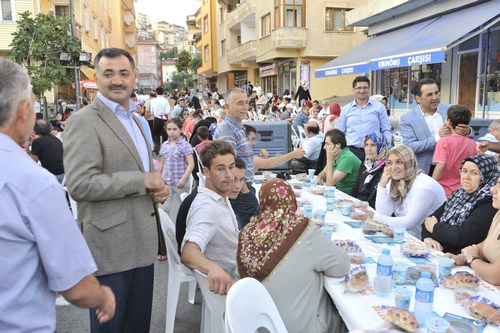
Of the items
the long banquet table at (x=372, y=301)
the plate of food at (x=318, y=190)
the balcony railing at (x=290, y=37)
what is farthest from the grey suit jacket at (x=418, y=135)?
the balcony railing at (x=290, y=37)

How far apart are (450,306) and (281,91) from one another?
24615 mm

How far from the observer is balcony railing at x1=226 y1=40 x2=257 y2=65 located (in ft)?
89.2

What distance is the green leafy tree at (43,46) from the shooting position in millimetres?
12578

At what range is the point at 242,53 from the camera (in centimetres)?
2931

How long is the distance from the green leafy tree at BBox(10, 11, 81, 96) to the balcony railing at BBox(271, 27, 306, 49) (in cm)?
1147

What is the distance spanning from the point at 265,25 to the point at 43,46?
15137mm

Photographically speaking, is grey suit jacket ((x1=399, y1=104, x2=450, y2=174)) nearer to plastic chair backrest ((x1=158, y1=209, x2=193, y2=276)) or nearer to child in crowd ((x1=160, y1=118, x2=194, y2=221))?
child in crowd ((x1=160, y1=118, x2=194, y2=221))

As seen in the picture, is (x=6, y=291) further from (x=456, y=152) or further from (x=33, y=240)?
(x=456, y=152)

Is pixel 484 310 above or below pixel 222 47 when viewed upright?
below

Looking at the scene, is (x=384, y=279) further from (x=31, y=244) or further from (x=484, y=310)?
(x=31, y=244)

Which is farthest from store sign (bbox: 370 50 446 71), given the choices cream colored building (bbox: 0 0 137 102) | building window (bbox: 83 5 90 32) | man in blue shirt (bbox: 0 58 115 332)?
building window (bbox: 83 5 90 32)

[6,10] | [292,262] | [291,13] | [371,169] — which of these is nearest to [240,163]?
[371,169]

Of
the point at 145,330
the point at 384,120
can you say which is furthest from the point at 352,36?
the point at 145,330

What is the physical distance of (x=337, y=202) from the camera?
4.36 m
